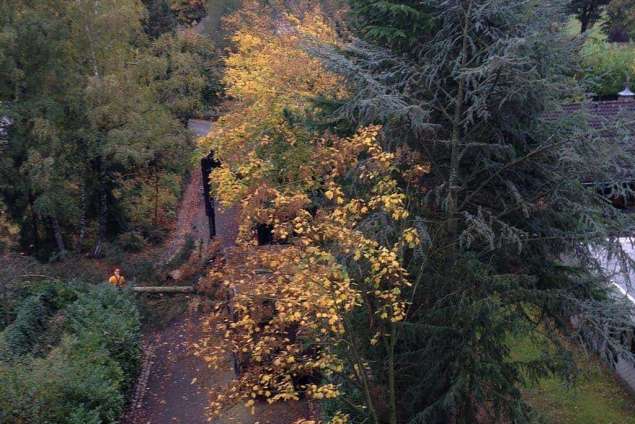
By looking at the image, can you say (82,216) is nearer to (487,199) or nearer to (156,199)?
(156,199)

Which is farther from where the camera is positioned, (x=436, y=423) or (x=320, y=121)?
(x=320, y=121)

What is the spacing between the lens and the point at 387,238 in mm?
9523

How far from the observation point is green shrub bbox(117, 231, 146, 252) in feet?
74.9

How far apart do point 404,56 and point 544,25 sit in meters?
2.59

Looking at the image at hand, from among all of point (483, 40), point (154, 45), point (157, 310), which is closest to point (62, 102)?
Answer: point (154, 45)

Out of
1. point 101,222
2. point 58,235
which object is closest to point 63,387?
point 58,235

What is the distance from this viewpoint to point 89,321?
1423 centimetres

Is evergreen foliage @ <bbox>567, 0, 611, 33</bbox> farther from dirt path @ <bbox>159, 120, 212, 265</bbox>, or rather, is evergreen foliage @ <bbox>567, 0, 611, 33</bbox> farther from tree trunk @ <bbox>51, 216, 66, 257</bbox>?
tree trunk @ <bbox>51, 216, 66, 257</bbox>

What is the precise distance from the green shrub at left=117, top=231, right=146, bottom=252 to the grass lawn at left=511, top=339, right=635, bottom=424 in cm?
1481

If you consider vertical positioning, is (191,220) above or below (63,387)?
below

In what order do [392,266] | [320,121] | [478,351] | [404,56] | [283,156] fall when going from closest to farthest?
1. [392,266]
2. [478,351]
3. [404,56]
4. [320,121]
5. [283,156]

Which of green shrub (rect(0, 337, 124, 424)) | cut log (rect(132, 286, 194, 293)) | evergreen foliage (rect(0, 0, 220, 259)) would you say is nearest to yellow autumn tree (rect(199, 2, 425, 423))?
green shrub (rect(0, 337, 124, 424))

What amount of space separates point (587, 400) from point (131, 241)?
16320 millimetres

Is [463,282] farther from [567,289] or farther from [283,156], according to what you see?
[283,156]
